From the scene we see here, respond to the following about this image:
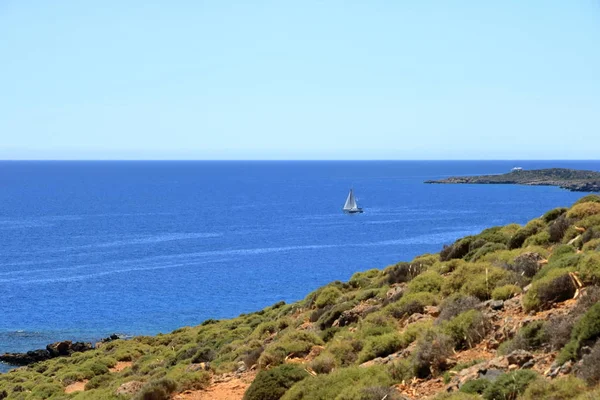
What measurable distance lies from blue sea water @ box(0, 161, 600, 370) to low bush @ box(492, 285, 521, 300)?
37155mm

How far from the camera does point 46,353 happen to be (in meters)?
39.2

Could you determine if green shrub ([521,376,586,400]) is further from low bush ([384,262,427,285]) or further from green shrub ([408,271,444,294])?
low bush ([384,262,427,285])

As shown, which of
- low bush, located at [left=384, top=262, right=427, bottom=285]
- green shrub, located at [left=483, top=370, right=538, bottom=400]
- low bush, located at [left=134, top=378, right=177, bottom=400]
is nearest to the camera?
green shrub, located at [left=483, top=370, right=538, bottom=400]

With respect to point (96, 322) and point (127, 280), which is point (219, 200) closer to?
point (127, 280)

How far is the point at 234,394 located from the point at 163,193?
569 feet

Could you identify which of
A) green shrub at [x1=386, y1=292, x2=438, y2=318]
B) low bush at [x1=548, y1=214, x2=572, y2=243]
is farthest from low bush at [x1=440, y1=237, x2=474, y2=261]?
green shrub at [x1=386, y1=292, x2=438, y2=318]

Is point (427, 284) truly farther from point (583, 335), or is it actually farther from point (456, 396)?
point (456, 396)

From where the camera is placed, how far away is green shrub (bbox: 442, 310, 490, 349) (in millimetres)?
12000

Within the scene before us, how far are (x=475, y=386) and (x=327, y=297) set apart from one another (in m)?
13.6

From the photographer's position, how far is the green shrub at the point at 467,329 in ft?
39.4

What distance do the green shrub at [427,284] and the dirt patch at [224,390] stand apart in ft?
17.3

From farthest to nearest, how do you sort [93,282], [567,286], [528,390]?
[93,282], [567,286], [528,390]

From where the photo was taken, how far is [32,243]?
87938mm

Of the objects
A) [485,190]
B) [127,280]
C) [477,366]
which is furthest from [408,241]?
[485,190]
